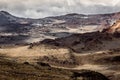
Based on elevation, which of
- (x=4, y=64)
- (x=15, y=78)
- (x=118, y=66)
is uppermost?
(x=118, y=66)

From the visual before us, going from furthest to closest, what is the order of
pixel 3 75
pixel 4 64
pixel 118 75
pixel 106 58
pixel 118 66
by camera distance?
pixel 106 58, pixel 118 66, pixel 118 75, pixel 4 64, pixel 3 75

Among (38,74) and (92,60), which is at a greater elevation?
(92,60)

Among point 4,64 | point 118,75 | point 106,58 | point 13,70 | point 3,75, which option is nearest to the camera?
point 3,75

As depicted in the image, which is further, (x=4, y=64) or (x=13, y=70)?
(x=4, y=64)

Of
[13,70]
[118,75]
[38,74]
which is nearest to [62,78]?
[38,74]

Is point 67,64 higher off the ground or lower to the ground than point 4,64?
higher

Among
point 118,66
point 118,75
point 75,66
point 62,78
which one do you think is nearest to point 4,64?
point 62,78

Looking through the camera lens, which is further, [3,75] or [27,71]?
[27,71]

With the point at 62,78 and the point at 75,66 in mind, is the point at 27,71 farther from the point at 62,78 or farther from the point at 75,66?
the point at 75,66

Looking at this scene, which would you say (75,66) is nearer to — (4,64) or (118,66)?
(118,66)
